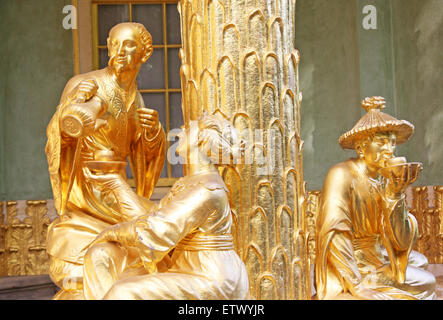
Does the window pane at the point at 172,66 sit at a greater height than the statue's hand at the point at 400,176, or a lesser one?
greater

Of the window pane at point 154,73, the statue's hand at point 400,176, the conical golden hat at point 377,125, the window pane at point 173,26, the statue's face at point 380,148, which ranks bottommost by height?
the statue's hand at point 400,176

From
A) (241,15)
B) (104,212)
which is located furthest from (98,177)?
(241,15)

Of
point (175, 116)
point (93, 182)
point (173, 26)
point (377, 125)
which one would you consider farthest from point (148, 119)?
point (173, 26)

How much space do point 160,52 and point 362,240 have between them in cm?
460

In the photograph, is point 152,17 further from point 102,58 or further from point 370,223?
point 370,223

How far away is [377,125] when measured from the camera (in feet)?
9.60

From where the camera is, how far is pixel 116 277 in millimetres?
2373

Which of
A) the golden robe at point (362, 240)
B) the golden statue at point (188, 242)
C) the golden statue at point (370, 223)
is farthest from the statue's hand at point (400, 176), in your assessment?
the golden statue at point (188, 242)

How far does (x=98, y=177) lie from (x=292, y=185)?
3.34 ft

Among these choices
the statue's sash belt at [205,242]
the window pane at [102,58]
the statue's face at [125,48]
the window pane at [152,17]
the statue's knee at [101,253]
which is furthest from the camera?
the window pane at [152,17]

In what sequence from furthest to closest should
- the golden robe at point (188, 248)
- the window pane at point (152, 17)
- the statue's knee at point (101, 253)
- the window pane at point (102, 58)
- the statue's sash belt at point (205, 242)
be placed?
1. the window pane at point (152, 17)
2. the window pane at point (102, 58)
3. the statue's knee at point (101, 253)
4. the statue's sash belt at point (205, 242)
5. the golden robe at point (188, 248)

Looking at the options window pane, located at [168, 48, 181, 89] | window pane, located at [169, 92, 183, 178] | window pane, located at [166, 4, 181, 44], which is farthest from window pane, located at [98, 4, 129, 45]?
window pane, located at [169, 92, 183, 178]

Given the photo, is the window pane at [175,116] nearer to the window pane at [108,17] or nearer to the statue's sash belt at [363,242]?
the window pane at [108,17]

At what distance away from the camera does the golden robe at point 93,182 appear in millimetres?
2764
